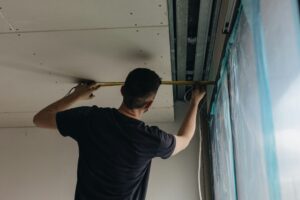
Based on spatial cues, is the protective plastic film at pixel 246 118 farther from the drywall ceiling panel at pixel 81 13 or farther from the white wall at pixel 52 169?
the white wall at pixel 52 169

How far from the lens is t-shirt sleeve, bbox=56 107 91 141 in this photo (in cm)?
151

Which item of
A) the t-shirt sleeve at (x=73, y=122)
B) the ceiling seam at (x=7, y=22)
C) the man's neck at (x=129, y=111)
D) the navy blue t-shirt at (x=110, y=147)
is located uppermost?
the ceiling seam at (x=7, y=22)

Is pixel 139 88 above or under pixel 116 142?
above

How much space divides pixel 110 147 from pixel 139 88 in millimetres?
262

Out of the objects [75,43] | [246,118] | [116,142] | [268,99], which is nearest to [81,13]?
[75,43]

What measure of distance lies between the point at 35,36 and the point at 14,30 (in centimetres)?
10

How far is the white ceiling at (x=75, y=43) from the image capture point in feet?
5.05

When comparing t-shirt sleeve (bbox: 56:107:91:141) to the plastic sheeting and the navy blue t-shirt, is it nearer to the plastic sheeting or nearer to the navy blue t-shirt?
the navy blue t-shirt

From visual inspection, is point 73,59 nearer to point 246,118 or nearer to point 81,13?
point 81,13

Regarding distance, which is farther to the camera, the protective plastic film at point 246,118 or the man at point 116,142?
the man at point 116,142

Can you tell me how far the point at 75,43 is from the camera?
182 centimetres

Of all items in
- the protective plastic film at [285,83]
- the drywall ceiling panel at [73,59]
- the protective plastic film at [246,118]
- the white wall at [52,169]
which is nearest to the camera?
the protective plastic film at [285,83]

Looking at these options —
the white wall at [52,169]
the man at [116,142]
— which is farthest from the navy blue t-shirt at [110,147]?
the white wall at [52,169]

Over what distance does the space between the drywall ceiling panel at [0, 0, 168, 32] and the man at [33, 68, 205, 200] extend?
0.26 meters
